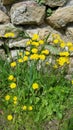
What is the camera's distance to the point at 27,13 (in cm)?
408

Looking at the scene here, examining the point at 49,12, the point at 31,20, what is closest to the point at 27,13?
the point at 31,20

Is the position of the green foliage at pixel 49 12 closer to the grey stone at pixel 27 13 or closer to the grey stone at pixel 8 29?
the grey stone at pixel 27 13

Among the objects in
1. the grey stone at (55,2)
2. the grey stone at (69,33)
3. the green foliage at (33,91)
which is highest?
the grey stone at (55,2)

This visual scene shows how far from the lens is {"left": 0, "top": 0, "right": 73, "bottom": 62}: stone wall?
4078 mm

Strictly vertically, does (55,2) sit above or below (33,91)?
above

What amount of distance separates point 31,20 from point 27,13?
94mm

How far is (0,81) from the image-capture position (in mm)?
3834

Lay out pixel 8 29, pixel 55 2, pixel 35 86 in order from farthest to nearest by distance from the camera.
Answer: pixel 8 29, pixel 55 2, pixel 35 86

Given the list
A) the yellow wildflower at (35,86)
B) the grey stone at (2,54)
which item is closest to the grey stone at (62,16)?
the grey stone at (2,54)

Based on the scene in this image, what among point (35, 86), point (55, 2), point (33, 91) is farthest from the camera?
point (55, 2)

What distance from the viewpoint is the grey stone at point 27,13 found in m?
4.08

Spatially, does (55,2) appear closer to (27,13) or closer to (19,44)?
(27,13)

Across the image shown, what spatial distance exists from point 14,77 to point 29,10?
2.83 feet

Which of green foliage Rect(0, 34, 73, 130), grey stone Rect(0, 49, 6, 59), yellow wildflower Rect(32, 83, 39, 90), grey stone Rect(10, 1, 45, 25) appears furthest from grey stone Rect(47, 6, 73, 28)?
yellow wildflower Rect(32, 83, 39, 90)
